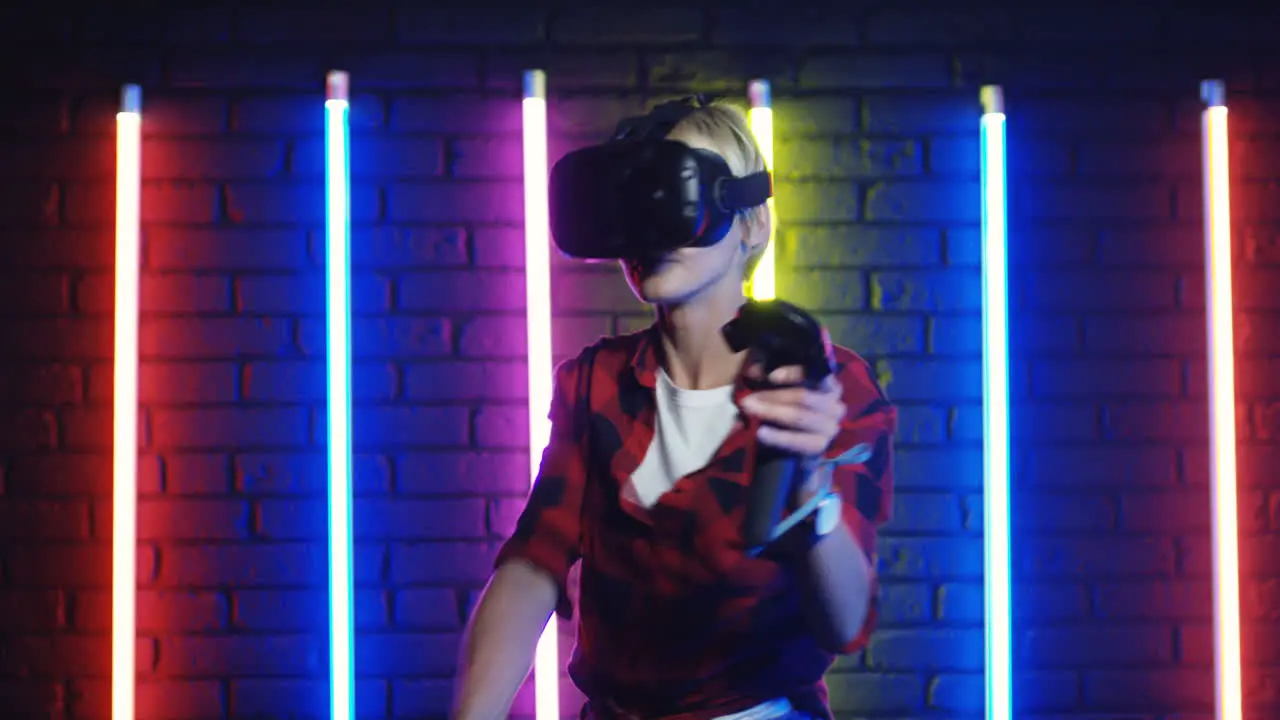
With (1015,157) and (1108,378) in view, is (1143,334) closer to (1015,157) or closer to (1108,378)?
(1108,378)

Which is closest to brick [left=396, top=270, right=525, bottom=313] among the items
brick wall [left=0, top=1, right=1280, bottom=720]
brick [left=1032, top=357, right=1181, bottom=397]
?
brick wall [left=0, top=1, right=1280, bottom=720]

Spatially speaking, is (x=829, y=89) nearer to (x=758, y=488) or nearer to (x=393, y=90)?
(x=393, y=90)

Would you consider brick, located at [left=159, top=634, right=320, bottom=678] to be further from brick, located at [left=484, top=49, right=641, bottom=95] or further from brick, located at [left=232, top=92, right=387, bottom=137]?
brick, located at [left=484, top=49, right=641, bottom=95]

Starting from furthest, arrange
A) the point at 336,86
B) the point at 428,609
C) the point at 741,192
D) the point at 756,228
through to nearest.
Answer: the point at 428,609
the point at 336,86
the point at 756,228
the point at 741,192

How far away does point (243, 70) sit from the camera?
1915 mm

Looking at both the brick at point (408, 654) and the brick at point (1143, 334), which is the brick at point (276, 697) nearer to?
the brick at point (408, 654)

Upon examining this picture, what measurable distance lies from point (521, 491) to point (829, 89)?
37.6 inches

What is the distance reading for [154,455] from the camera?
1.89 meters

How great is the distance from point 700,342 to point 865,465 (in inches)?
10.2

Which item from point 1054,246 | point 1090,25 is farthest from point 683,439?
point 1090,25

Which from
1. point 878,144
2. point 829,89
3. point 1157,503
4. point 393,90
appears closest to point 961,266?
point 878,144

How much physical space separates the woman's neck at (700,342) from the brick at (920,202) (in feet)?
2.29

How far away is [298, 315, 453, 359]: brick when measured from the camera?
1905 mm

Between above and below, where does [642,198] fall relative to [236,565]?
above
